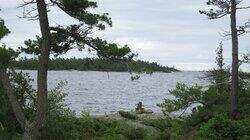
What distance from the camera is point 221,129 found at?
2378cm

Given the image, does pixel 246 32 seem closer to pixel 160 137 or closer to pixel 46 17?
pixel 160 137

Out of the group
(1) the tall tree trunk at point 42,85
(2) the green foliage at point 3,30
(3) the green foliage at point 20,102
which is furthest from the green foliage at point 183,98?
(2) the green foliage at point 3,30

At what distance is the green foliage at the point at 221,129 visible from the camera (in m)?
23.6

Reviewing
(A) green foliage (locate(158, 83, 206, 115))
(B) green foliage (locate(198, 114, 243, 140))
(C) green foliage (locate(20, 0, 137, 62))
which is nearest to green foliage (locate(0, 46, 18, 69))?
(C) green foliage (locate(20, 0, 137, 62))

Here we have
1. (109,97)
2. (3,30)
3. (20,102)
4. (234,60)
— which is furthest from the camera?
(109,97)

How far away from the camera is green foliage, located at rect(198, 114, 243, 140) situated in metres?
23.6

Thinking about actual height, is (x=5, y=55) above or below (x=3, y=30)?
below

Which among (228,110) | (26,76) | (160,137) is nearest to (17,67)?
(26,76)

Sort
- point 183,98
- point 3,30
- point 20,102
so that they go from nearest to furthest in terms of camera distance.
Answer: point 3,30 < point 20,102 < point 183,98

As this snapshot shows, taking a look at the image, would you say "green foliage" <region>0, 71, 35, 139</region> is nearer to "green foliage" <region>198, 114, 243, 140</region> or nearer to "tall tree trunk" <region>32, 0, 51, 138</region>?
"tall tree trunk" <region>32, 0, 51, 138</region>

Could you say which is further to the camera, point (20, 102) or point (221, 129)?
point (221, 129)

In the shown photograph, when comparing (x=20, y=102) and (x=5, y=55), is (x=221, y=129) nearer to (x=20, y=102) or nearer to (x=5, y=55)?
(x=20, y=102)

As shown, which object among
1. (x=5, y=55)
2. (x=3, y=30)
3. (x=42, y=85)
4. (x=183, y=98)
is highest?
(x=3, y=30)

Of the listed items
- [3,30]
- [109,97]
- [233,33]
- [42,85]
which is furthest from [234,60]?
[109,97]
